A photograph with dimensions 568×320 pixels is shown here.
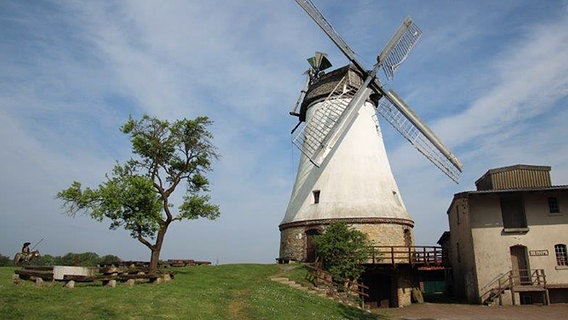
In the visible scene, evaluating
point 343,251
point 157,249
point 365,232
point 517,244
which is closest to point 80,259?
point 157,249

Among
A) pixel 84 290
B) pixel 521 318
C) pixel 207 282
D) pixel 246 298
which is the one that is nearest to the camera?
pixel 84 290

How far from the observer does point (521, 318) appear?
69.1ft

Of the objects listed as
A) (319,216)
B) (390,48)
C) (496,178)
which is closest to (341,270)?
(319,216)

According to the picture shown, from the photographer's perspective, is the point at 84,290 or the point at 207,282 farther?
the point at 207,282

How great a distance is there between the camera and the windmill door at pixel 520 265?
26.6 m

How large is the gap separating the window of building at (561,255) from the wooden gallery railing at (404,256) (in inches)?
262

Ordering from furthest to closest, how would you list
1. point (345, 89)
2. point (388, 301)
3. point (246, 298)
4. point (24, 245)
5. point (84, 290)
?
1. point (345, 89)
2. point (388, 301)
3. point (24, 245)
4. point (246, 298)
5. point (84, 290)

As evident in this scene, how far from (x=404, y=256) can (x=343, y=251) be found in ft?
15.6

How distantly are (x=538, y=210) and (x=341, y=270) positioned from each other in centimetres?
1316

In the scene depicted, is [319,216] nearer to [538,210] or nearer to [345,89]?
[345,89]

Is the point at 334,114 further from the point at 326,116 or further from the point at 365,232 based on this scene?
the point at 365,232

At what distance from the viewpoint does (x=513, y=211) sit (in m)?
27.9

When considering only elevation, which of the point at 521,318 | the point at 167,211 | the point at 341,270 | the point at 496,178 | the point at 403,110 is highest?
the point at 403,110

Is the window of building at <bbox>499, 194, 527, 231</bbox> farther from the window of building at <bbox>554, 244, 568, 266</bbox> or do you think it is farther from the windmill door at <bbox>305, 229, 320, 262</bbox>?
the windmill door at <bbox>305, 229, 320, 262</bbox>
